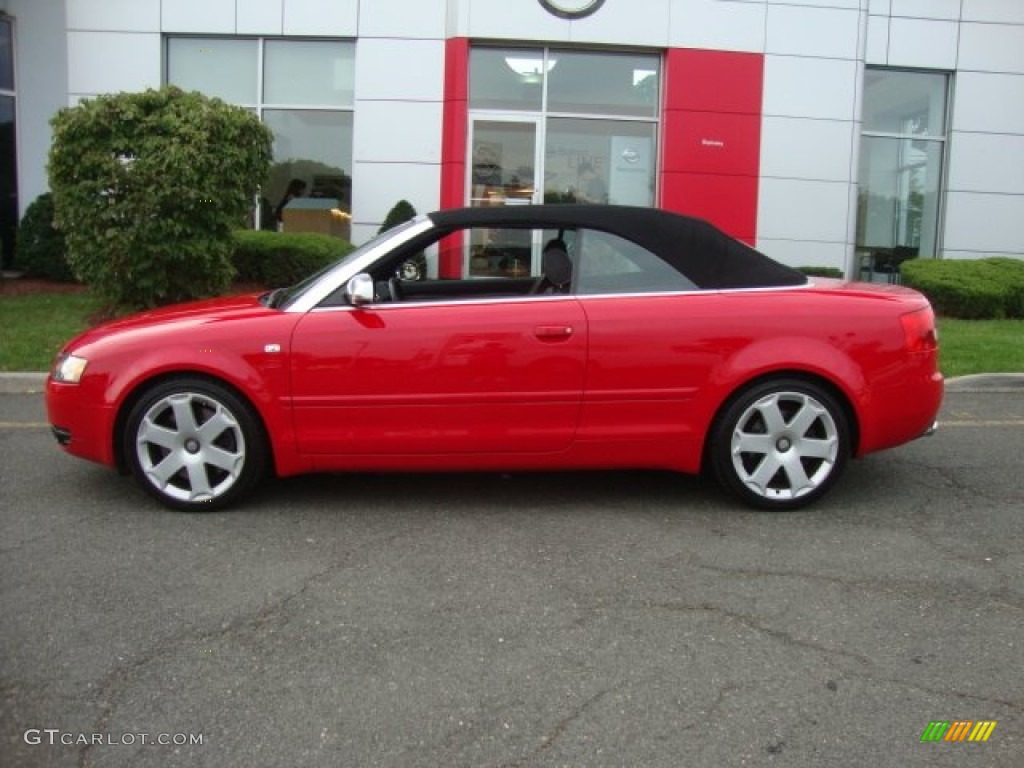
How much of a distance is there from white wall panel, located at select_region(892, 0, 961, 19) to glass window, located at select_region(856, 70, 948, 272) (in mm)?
834

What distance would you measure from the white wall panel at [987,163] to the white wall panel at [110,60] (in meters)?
11.8

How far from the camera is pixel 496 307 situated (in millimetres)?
4590

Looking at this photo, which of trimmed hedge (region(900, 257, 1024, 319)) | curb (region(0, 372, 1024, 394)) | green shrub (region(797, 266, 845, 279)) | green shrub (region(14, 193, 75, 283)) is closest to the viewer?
curb (region(0, 372, 1024, 394))

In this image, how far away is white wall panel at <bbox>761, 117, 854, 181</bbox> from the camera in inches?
533

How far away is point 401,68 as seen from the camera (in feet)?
43.5

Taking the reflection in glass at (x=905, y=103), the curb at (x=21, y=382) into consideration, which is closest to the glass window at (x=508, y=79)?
the reflection in glass at (x=905, y=103)

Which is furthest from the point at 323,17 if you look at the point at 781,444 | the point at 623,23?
the point at 781,444

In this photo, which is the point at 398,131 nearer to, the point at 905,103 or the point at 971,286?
the point at 905,103

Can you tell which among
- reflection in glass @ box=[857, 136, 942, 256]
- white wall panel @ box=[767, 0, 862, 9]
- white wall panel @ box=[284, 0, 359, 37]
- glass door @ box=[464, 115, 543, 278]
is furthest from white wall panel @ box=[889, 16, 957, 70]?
white wall panel @ box=[284, 0, 359, 37]

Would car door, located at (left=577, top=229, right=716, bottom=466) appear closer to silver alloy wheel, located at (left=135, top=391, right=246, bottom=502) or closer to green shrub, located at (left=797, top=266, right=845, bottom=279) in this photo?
silver alloy wheel, located at (left=135, top=391, right=246, bottom=502)

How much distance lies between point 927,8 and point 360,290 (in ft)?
41.6

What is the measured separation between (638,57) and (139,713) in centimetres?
1241

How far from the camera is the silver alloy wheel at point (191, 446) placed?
14.9 ft

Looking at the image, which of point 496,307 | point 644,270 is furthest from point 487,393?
point 644,270
